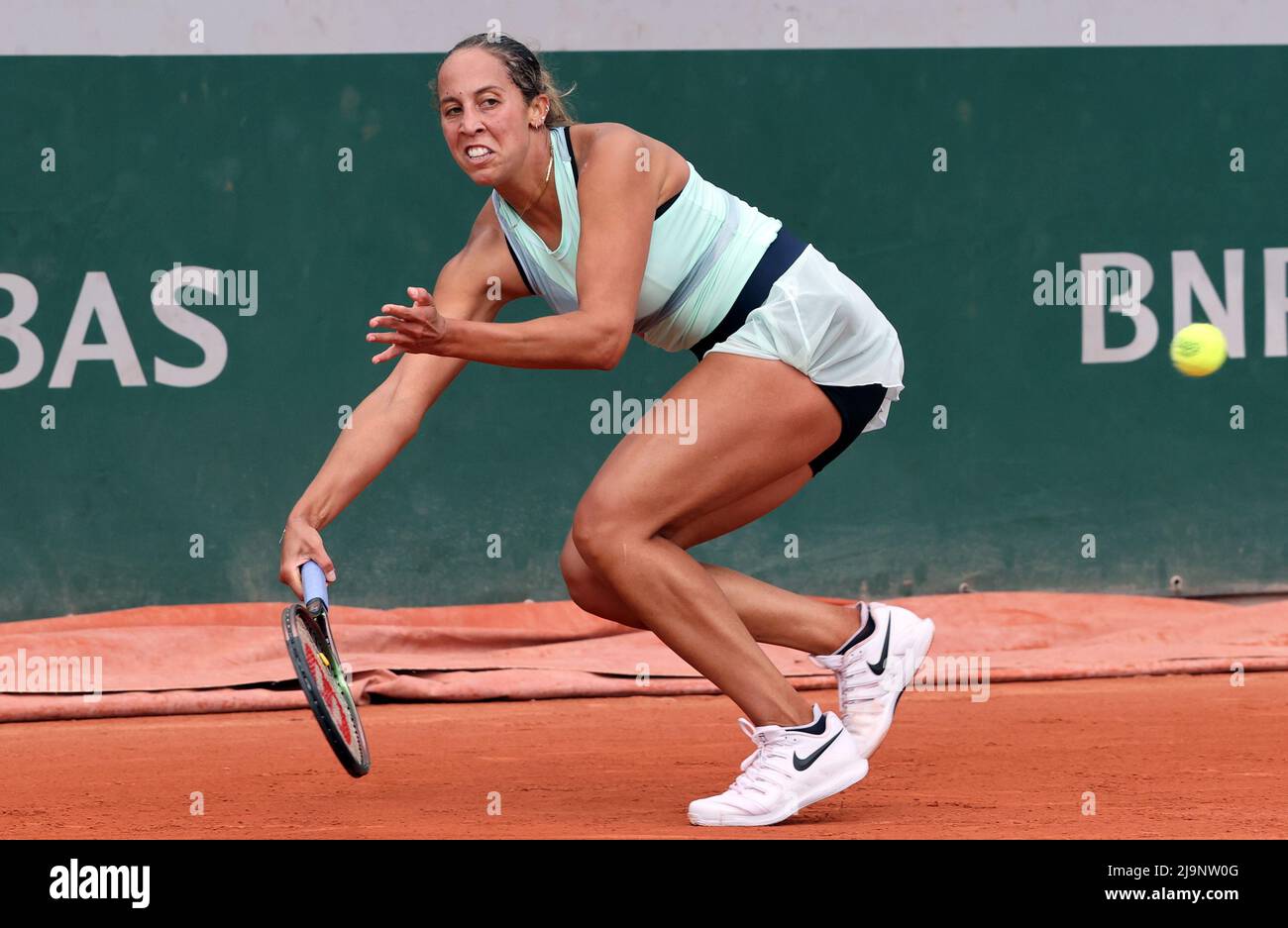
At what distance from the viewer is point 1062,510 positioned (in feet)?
20.8

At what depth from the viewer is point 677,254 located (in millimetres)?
3066

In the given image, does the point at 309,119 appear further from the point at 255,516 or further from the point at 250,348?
the point at 255,516

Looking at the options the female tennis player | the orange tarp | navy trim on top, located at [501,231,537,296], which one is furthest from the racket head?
the orange tarp

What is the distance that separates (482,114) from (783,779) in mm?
1271

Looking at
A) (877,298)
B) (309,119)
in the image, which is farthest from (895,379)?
(309,119)

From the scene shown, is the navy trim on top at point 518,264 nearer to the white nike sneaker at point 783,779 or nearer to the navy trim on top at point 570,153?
the navy trim on top at point 570,153

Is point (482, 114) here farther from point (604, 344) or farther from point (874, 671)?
point (874, 671)

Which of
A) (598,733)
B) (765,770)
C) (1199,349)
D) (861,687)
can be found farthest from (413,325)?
(1199,349)

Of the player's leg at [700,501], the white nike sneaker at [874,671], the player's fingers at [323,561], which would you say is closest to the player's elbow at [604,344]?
the player's leg at [700,501]

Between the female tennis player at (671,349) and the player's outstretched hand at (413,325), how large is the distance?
277mm

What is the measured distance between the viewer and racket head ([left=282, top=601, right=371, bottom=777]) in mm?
2721

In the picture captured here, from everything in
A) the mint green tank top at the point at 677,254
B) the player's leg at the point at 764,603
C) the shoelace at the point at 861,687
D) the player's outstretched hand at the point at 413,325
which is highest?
the mint green tank top at the point at 677,254

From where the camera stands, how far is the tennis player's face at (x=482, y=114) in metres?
2.93

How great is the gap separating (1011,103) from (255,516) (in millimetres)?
3153
